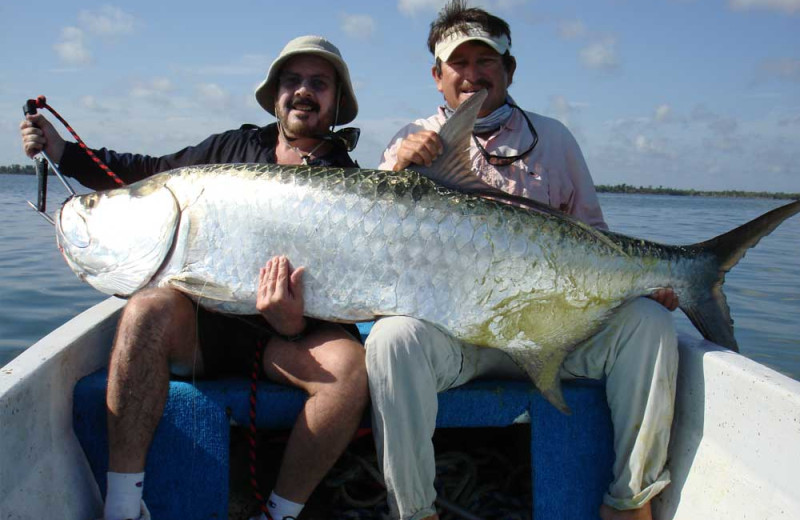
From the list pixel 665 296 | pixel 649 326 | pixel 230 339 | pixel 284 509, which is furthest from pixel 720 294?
pixel 230 339

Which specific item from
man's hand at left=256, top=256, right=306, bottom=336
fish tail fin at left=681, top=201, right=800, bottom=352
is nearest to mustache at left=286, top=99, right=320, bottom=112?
man's hand at left=256, top=256, right=306, bottom=336

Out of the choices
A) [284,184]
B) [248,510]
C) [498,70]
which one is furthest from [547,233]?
[248,510]

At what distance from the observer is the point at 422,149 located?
2.56 m

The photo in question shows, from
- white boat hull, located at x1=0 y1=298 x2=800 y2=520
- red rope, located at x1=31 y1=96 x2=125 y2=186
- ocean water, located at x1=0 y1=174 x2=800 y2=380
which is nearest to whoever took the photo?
white boat hull, located at x1=0 y1=298 x2=800 y2=520

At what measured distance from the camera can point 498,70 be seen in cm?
337

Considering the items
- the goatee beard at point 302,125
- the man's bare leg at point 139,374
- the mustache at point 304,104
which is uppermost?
the mustache at point 304,104

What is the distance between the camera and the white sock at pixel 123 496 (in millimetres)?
2186

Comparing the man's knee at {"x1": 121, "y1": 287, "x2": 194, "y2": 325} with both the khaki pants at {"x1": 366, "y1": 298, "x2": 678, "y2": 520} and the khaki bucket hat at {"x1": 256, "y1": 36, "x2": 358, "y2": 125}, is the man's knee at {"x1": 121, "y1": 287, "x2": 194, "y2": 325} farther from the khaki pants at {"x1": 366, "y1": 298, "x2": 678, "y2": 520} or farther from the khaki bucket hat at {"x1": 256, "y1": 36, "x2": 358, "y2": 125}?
the khaki bucket hat at {"x1": 256, "y1": 36, "x2": 358, "y2": 125}

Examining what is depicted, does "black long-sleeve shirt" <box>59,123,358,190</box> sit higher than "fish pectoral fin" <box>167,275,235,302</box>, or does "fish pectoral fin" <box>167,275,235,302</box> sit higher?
"black long-sleeve shirt" <box>59,123,358,190</box>

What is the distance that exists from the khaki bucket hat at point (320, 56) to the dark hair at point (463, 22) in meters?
0.53

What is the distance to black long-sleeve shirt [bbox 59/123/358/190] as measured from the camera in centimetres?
327

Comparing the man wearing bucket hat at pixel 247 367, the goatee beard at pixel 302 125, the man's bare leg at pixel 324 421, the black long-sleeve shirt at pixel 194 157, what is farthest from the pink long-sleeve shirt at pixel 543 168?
the man's bare leg at pixel 324 421

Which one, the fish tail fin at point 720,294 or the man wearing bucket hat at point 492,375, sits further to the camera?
the fish tail fin at point 720,294

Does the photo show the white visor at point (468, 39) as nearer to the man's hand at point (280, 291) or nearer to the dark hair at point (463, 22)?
the dark hair at point (463, 22)
